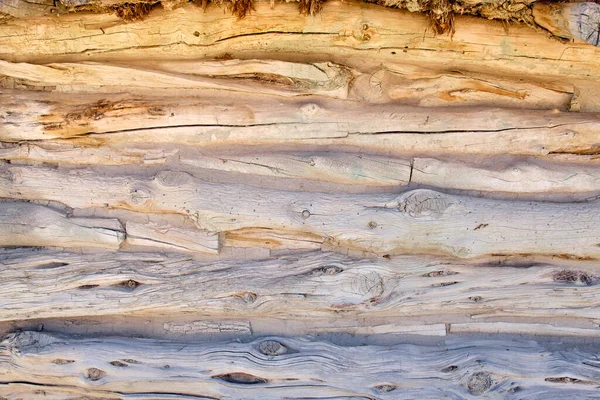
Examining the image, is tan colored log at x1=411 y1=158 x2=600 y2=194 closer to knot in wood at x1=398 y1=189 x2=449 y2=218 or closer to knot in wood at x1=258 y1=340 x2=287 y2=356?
knot in wood at x1=398 y1=189 x2=449 y2=218

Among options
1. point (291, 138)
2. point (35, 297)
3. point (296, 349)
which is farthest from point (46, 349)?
point (291, 138)

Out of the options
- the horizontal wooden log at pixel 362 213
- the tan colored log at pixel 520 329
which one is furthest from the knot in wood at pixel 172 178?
the tan colored log at pixel 520 329

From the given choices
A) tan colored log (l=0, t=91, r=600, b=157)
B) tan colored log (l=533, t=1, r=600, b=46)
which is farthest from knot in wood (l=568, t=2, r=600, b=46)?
tan colored log (l=0, t=91, r=600, b=157)

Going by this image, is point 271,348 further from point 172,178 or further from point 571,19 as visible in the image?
point 571,19

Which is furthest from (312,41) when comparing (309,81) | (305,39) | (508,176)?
(508,176)

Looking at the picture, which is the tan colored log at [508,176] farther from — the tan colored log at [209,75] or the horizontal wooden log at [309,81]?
the tan colored log at [209,75]

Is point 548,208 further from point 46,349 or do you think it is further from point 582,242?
point 46,349
